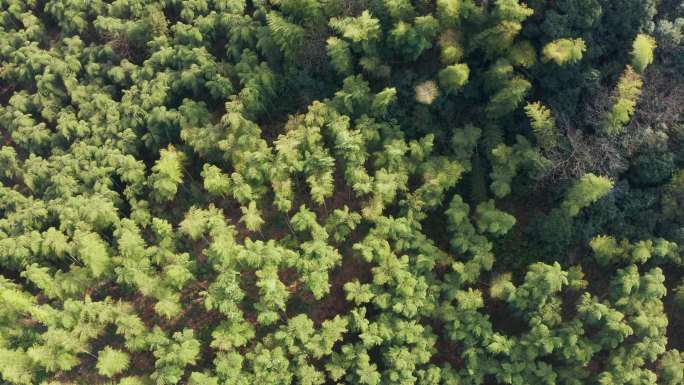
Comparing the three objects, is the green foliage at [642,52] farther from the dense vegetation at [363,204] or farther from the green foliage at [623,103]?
the green foliage at [623,103]

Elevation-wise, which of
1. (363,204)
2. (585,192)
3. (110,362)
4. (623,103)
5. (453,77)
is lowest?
(110,362)

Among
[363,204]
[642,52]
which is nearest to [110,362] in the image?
[363,204]

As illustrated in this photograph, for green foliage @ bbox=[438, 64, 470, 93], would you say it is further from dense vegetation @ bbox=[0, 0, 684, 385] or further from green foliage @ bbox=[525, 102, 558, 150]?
green foliage @ bbox=[525, 102, 558, 150]

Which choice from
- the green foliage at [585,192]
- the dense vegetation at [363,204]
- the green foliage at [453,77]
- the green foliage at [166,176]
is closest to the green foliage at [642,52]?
the dense vegetation at [363,204]

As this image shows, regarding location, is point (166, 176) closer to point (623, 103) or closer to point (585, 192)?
point (585, 192)

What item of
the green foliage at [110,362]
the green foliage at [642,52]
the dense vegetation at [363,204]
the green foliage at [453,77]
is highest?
the green foliage at [642,52]

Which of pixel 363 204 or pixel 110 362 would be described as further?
pixel 363 204

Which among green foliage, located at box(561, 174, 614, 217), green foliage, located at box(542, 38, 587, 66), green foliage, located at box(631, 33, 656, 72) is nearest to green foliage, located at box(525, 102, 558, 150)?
green foliage, located at box(542, 38, 587, 66)

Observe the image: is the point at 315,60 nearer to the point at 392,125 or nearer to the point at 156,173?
the point at 392,125

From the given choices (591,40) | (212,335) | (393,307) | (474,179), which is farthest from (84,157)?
(591,40)
